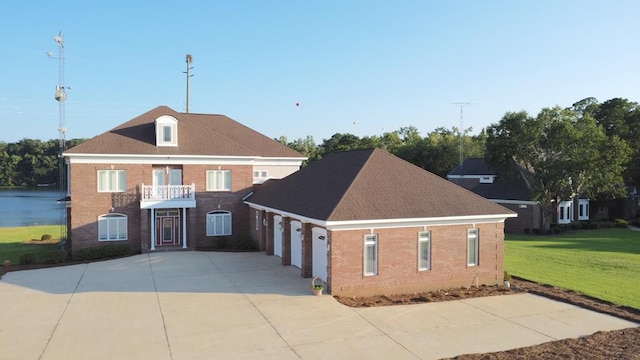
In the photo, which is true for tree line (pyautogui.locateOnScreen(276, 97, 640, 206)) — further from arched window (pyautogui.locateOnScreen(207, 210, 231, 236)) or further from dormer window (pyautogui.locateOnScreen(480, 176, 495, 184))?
arched window (pyautogui.locateOnScreen(207, 210, 231, 236))

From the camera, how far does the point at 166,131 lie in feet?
93.3

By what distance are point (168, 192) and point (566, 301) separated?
2044 cm

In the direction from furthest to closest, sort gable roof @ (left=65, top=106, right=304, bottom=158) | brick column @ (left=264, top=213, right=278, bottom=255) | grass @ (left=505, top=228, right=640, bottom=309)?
gable roof @ (left=65, top=106, right=304, bottom=158) < brick column @ (left=264, top=213, right=278, bottom=255) < grass @ (left=505, top=228, right=640, bottom=309)

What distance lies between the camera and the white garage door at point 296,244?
21.0m

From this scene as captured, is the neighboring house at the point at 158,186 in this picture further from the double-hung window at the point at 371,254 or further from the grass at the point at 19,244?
the double-hung window at the point at 371,254

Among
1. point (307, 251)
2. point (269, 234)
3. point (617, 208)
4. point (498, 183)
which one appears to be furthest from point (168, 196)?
point (617, 208)

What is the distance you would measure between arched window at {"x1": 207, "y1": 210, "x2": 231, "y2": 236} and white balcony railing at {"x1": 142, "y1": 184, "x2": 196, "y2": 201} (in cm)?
182

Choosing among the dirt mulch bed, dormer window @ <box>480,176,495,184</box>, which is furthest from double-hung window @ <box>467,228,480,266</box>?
dormer window @ <box>480,176,495,184</box>

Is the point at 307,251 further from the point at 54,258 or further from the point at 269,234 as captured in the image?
the point at 54,258

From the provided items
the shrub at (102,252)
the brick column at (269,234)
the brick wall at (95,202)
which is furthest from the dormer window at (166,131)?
the brick column at (269,234)

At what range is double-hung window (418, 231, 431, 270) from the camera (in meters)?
18.0

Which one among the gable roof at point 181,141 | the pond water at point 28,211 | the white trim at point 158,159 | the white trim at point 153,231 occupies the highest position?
the gable roof at point 181,141

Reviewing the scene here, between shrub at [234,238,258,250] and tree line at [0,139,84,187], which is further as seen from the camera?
tree line at [0,139,84,187]

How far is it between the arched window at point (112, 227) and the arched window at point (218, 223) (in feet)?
15.4
